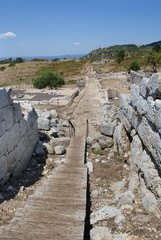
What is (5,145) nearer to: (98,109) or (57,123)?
(57,123)

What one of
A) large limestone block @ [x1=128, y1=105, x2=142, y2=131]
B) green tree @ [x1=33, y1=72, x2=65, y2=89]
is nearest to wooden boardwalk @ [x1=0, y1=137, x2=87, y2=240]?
large limestone block @ [x1=128, y1=105, x2=142, y2=131]

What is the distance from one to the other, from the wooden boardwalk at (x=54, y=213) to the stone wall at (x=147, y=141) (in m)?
1.76

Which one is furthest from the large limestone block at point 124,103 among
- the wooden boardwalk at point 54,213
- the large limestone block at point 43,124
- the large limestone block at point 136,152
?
the large limestone block at point 43,124

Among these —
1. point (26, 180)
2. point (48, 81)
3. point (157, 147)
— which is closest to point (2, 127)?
point (26, 180)

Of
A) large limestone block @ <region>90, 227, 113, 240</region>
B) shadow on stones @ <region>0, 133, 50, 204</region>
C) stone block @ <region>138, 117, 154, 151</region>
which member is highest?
stone block @ <region>138, 117, 154, 151</region>

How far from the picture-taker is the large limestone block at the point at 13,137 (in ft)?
22.5

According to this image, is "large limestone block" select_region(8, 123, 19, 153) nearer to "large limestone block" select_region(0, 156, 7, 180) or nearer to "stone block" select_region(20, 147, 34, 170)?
"large limestone block" select_region(0, 156, 7, 180)

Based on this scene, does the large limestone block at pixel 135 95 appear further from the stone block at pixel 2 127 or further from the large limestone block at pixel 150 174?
the stone block at pixel 2 127

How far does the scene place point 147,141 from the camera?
18.9 ft

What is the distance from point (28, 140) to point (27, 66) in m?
76.5

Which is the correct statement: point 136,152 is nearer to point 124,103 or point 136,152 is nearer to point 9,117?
point 124,103

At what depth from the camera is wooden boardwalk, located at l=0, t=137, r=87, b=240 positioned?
13.4 feet

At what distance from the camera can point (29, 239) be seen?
155 inches

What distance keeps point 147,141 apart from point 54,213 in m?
3.24
